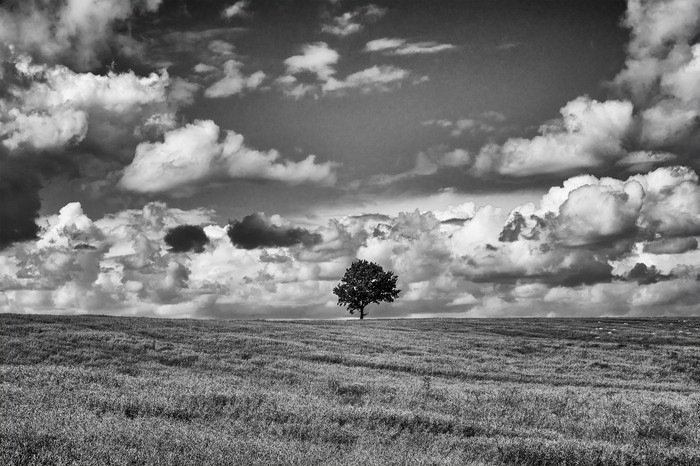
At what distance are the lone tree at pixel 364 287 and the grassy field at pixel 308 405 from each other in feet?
145

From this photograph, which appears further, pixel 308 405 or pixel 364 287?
pixel 364 287

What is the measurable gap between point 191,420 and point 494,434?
685 cm

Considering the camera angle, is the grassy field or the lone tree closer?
the grassy field

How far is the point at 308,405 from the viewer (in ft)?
48.3

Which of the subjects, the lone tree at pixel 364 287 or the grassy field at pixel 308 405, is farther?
the lone tree at pixel 364 287

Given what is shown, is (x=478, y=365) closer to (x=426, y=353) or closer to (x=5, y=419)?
(x=426, y=353)

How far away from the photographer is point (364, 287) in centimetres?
8319

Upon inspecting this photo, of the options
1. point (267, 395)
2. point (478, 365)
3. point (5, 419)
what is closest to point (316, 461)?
point (5, 419)

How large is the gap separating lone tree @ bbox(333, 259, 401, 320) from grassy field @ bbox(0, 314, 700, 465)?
44.2 m

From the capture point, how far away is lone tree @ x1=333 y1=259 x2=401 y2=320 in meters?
83.6

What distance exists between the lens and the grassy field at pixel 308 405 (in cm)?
939

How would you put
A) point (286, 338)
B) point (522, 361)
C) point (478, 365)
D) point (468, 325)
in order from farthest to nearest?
point (468, 325)
point (286, 338)
point (522, 361)
point (478, 365)

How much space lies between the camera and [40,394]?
12.8 metres

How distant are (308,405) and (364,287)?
225 ft
